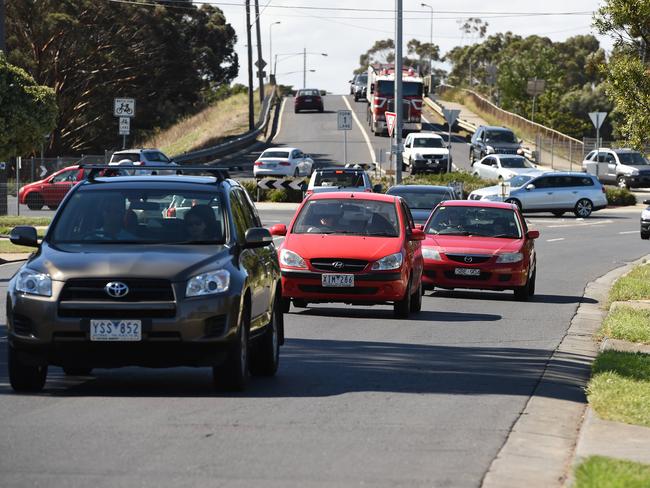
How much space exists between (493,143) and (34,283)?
187 feet

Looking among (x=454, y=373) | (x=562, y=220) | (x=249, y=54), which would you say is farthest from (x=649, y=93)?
(x=249, y=54)

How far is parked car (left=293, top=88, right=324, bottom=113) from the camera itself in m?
97.5

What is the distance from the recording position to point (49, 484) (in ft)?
25.5

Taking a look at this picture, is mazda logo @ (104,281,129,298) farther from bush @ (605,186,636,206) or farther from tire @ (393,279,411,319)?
bush @ (605,186,636,206)

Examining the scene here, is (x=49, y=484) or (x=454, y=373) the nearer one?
(x=49, y=484)

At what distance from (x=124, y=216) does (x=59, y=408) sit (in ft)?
6.85

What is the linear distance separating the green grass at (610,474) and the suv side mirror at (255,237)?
13.0 ft

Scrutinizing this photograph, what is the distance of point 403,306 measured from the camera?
61.6ft

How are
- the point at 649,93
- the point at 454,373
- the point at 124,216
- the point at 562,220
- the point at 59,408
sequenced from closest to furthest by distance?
the point at 59,408
the point at 124,216
the point at 454,373
the point at 649,93
the point at 562,220

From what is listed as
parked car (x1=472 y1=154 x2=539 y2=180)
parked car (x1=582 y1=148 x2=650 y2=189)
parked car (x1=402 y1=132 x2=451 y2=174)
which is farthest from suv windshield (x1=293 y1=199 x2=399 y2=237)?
parked car (x1=402 y1=132 x2=451 y2=174)

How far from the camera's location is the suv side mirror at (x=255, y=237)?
461 inches

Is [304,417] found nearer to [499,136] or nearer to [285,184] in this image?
[285,184]

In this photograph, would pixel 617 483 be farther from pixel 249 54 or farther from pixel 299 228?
pixel 249 54

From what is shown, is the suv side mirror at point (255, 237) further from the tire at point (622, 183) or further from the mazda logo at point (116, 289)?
the tire at point (622, 183)
